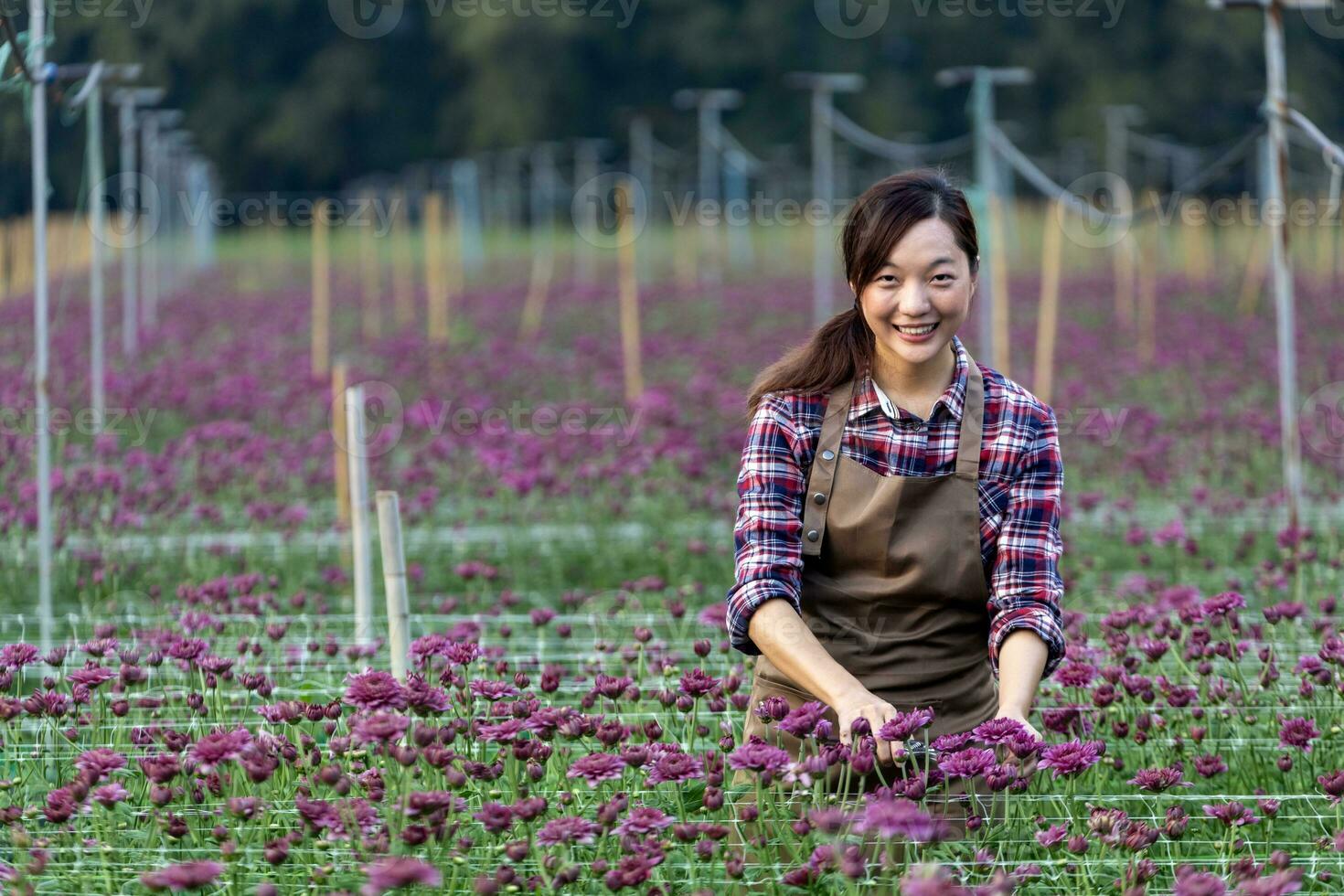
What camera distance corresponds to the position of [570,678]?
4.08 meters

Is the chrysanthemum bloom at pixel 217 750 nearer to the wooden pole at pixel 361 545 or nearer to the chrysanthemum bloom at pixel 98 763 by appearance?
the chrysanthemum bloom at pixel 98 763

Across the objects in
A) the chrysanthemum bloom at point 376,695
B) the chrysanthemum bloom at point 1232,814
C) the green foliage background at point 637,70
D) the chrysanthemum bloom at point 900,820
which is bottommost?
the chrysanthemum bloom at point 1232,814

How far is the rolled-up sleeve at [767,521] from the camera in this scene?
106 inches

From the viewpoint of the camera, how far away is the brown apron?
2754 mm

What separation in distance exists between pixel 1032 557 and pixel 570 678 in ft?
5.21

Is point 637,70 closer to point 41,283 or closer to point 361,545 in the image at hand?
point 41,283

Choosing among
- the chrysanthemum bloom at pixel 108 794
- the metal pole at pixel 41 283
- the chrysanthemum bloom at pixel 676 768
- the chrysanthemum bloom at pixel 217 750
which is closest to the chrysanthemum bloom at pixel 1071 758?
the chrysanthemum bloom at pixel 676 768

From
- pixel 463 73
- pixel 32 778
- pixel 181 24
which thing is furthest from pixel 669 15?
pixel 32 778

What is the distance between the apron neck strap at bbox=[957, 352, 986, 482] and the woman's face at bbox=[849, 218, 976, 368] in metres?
0.12

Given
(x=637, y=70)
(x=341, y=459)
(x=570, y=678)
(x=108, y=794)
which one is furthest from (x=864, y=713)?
(x=637, y=70)

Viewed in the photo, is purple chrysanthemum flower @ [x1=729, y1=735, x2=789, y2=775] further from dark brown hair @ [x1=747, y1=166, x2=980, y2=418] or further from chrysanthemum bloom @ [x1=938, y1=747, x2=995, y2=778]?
dark brown hair @ [x1=747, y1=166, x2=980, y2=418]

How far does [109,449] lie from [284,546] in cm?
89

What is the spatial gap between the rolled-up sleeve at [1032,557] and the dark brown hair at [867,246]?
0.31 metres

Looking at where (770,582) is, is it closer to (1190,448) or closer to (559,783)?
(559,783)
